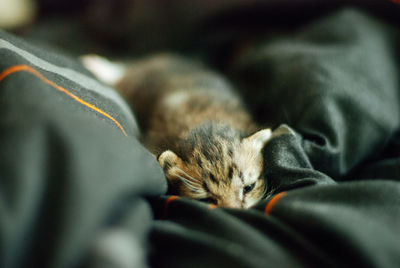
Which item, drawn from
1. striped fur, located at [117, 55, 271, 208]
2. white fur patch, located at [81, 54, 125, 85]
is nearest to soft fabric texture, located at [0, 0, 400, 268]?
striped fur, located at [117, 55, 271, 208]

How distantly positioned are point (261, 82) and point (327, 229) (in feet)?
3.44

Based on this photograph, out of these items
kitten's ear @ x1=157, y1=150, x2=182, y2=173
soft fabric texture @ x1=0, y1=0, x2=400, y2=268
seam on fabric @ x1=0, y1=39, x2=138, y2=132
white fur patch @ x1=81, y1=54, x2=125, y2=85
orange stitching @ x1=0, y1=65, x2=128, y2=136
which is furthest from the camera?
white fur patch @ x1=81, y1=54, x2=125, y2=85

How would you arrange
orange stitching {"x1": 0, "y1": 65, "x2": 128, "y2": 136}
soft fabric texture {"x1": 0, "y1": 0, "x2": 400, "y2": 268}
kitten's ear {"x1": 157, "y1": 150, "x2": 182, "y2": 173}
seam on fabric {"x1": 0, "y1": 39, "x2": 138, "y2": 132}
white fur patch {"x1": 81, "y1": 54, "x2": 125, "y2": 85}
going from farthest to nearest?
white fur patch {"x1": 81, "y1": 54, "x2": 125, "y2": 85}
kitten's ear {"x1": 157, "y1": 150, "x2": 182, "y2": 173}
seam on fabric {"x1": 0, "y1": 39, "x2": 138, "y2": 132}
orange stitching {"x1": 0, "y1": 65, "x2": 128, "y2": 136}
soft fabric texture {"x1": 0, "y1": 0, "x2": 400, "y2": 268}

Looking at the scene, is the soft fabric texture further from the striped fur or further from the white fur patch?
the white fur patch

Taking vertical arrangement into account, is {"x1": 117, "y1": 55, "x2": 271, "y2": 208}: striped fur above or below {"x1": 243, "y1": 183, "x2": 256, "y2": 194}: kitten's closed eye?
above

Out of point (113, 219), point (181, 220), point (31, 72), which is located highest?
point (31, 72)

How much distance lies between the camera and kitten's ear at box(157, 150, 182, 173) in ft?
3.80

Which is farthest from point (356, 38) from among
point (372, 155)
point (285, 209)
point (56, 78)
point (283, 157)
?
point (56, 78)

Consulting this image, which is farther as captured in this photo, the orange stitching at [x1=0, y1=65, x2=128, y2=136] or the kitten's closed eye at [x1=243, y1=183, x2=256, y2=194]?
the kitten's closed eye at [x1=243, y1=183, x2=256, y2=194]

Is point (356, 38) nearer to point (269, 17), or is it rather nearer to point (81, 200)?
point (269, 17)

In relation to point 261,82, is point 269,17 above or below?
above

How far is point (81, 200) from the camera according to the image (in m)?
0.62

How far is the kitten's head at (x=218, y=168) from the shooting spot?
1162 mm

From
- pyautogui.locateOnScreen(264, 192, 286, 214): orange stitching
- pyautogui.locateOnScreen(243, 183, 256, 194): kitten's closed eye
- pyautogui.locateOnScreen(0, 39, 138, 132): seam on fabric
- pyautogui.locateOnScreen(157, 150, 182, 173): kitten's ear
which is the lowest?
pyautogui.locateOnScreen(243, 183, 256, 194): kitten's closed eye
